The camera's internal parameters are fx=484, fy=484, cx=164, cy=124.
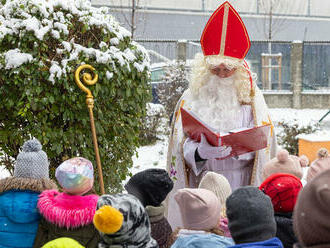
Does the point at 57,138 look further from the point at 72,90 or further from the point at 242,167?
the point at 242,167

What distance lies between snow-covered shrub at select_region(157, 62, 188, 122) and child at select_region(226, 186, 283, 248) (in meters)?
8.64

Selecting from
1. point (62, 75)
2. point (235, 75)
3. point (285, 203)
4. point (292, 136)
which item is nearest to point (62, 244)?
point (285, 203)

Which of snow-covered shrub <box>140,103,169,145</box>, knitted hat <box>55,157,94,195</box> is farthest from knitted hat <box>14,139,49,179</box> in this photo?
snow-covered shrub <box>140,103,169,145</box>

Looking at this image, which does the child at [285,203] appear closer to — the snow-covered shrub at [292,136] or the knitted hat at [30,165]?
the knitted hat at [30,165]

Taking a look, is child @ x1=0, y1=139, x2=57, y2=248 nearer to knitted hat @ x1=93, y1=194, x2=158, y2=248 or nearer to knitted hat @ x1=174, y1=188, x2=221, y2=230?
knitted hat @ x1=93, y1=194, x2=158, y2=248

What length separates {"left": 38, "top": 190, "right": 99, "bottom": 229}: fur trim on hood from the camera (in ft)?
7.53

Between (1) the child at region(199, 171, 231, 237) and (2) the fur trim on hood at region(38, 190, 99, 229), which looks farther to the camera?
(1) the child at region(199, 171, 231, 237)

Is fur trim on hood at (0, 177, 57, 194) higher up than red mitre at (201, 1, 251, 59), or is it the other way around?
red mitre at (201, 1, 251, 59)

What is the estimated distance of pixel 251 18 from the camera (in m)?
26.2

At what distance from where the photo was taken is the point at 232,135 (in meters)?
3.03

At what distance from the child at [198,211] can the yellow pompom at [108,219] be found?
0.60 m

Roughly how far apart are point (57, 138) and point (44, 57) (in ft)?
2.01

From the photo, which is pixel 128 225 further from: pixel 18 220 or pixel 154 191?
pixel 18 220

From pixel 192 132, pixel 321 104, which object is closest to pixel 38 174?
pixel 192 132
